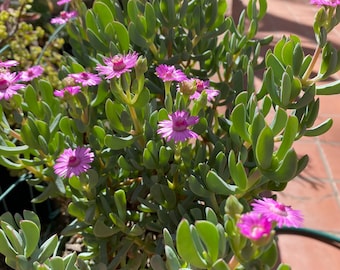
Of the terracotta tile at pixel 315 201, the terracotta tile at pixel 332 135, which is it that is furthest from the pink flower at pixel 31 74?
the terracotta tile at pixel 332 135

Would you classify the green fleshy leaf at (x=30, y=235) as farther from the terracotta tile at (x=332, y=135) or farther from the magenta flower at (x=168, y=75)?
the terracotta tile at (x=332, y=135)

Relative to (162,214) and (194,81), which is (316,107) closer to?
(194,81)

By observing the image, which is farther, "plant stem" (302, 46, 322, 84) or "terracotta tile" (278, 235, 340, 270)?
"terracotta tile" (278, 235, 340, 270)

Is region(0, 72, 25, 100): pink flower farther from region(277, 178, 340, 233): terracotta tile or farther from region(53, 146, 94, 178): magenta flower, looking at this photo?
region(277, 178, 340, 233): terracotta tile

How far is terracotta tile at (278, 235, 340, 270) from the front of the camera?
150 centimetres

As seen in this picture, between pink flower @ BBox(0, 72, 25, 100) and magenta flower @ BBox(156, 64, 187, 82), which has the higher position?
magenta flower @ BBox(156, 64, 187, 82)

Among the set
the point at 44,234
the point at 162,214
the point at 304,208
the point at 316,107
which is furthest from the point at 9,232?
the point at 304,208

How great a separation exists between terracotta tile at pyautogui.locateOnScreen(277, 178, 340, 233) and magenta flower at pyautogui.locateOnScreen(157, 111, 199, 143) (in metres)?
0.99

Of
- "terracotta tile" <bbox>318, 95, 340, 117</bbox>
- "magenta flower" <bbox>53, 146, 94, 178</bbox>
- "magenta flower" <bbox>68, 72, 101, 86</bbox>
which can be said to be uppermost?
"magenta flower" <bbox>68, 72, 101, 86</bbox>

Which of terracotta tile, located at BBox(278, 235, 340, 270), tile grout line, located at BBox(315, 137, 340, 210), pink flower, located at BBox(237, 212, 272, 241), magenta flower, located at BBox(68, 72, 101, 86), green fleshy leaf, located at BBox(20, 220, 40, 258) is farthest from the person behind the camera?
tile grout line, located at BBox(315, 137, 340, 210)

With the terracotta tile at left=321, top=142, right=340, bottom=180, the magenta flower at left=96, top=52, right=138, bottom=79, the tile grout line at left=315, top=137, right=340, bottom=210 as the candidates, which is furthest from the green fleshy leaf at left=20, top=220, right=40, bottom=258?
the terracotta tile at left=321, top=142, right=340, bottom=180

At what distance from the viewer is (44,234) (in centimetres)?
147

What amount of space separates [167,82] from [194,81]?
7cm

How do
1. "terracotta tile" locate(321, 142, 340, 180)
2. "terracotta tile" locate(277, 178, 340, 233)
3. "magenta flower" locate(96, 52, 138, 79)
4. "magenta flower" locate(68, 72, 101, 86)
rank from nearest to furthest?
"magenta flower" locate(96, 52, 138, 79)
"magenta flower" locate(68, 72, 101, 86)
"terracotta tile" locate(277, 178, 340, 233)
"terracotta tile" locate(321, 142, 340, 180)
